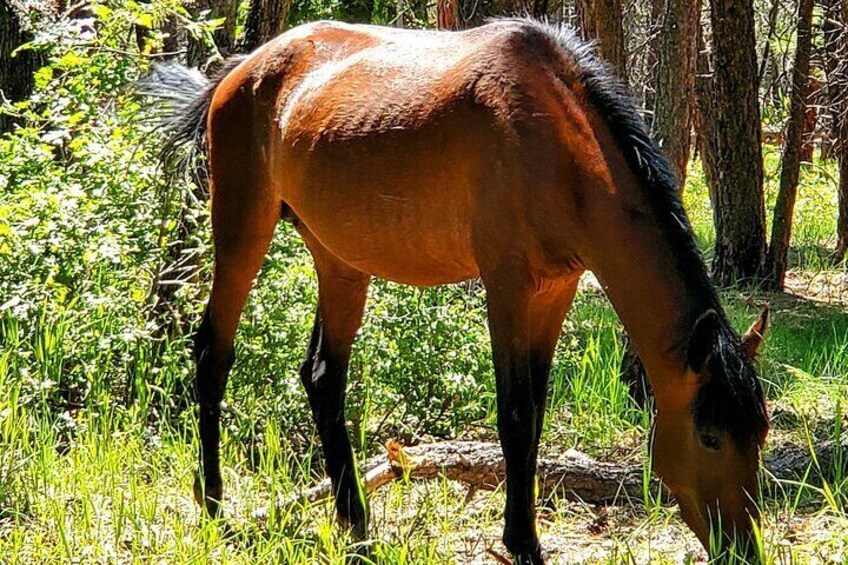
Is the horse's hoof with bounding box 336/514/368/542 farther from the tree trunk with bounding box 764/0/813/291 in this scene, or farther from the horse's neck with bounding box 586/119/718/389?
the tree trunk with bounding box 764/0/813/291

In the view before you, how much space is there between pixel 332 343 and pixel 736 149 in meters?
5.60

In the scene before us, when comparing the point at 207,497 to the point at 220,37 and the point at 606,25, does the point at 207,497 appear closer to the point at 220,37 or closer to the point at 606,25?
the point at 220,37

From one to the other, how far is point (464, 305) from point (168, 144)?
209cm

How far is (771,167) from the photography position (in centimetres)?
1919

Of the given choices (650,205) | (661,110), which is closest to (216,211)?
(650,205)

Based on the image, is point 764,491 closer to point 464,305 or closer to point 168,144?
point 464,305

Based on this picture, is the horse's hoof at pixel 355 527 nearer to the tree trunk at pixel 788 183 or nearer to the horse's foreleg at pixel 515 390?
the horse's foreleg at pixel 515 390

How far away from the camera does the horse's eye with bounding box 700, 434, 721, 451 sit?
3.20m

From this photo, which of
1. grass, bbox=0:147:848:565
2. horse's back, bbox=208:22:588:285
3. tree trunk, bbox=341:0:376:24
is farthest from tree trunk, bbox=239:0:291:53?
tree trunk, bbox=341:0:376:24

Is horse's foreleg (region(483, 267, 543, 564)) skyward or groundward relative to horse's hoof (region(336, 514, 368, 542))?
skyward

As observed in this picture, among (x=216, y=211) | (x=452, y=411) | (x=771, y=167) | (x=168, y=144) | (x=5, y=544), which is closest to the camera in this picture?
(x=5, y=544)

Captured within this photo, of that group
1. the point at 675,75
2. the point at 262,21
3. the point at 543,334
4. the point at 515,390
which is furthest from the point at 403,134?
the point at 675,75

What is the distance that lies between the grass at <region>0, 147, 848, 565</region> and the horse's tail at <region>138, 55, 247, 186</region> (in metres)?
0.86

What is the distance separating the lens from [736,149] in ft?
29.7
